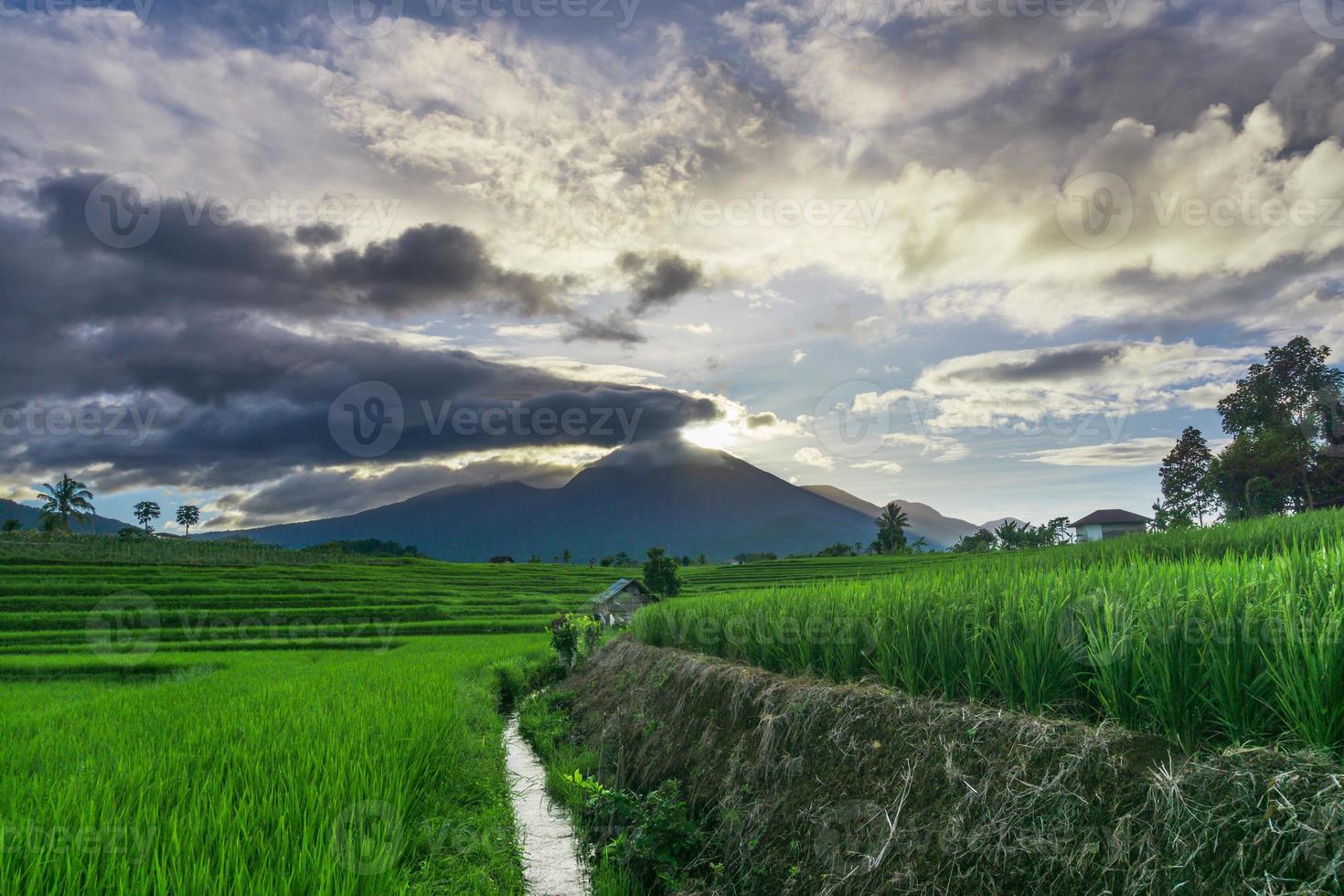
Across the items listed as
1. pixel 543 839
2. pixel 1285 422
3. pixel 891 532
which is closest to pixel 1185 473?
pixel 1285 422

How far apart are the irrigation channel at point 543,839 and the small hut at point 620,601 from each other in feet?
68.9

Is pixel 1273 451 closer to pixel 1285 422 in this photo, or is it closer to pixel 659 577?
pixel 1285 422

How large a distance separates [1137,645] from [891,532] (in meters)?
100

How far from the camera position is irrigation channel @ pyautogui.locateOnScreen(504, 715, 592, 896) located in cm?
654

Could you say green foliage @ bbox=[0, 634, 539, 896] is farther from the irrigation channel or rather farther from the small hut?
the small hut

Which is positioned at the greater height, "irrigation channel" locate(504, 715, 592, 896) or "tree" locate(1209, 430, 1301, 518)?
"tree" locate(1209, 430, 1301, 518)

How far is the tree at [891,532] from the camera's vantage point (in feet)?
318

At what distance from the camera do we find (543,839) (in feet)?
26.0

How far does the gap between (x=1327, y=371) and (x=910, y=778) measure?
6546 centimetres

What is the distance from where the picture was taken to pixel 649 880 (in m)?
6.52

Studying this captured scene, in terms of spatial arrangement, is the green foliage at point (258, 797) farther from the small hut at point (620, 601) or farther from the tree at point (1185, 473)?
the tree at point (1185, 473)

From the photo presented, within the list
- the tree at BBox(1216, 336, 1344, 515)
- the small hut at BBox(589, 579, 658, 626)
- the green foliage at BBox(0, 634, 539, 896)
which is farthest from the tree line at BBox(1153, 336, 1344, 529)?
the green foliage at BBox(0, 634, 539, 896)

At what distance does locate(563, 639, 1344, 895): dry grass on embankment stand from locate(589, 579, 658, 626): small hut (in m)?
25.9

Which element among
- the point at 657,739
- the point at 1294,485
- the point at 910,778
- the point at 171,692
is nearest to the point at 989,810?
the point at 910,778
